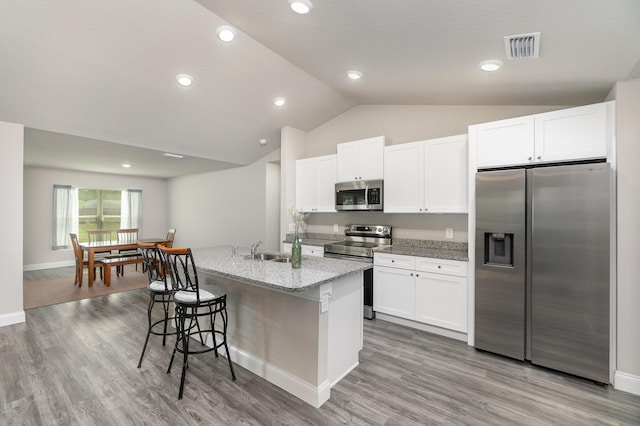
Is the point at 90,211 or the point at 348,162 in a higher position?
the point at 348,162

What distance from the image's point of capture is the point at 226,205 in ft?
22.4

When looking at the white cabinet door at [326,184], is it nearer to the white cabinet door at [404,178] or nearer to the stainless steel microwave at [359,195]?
the stainless steel microwave at [359,195]

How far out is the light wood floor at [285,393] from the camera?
1963 mm

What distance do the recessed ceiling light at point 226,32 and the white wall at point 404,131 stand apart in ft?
7.67

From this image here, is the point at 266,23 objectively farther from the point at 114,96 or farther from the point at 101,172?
the point at 101,172

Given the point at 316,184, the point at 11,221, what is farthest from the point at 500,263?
the point at 11,221

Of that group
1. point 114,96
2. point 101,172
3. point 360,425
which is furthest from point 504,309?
point 101,172

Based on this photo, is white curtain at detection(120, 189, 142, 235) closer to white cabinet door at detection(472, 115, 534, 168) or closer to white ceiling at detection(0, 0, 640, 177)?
white ceiling at detection(0, 0, 640, 177)

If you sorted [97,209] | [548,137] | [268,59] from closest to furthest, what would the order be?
[548,137] < [268,59] < [97,209]

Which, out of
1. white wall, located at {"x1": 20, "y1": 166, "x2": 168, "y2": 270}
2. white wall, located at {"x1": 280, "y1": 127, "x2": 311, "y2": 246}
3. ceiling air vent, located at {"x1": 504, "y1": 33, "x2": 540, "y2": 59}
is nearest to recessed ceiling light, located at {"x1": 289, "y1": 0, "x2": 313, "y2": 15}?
ceiling air vent, located at {"x1": 504, "y1": 33, "x2": 540, "y2": 59}

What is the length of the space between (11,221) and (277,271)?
3.61 m

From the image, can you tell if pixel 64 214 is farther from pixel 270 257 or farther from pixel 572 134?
pixel 572 134

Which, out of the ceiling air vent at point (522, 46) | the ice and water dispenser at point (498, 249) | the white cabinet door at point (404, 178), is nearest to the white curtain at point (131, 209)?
the white cabinet door at point (404, 178)

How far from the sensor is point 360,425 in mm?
1883
